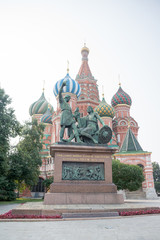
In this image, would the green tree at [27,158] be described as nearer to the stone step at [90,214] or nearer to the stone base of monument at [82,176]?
the stone base of monument at [82,176]

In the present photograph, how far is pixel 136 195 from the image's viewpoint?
3145cm

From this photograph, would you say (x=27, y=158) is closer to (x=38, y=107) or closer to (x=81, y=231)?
(x=81, y=231)

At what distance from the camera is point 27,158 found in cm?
2297

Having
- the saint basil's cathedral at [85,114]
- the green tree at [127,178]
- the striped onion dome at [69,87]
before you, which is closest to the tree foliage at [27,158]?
the green tree at [127,178]

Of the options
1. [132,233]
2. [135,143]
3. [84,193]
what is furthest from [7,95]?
[135,143]

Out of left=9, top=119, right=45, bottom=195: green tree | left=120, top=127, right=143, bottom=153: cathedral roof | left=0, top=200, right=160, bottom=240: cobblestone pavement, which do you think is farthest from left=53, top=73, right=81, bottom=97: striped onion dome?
left=0, top=200, right=160, bottom=240: cobblestone pavement

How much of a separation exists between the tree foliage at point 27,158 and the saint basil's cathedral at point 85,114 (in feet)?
37.2

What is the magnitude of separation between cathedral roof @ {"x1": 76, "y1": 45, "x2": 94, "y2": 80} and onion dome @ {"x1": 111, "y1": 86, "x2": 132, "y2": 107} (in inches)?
324

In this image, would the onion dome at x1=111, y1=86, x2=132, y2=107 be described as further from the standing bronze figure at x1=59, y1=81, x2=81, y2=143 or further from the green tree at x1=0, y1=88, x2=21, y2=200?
the standing bronze figure at x1=59, y1=81, x2=81, y2=143

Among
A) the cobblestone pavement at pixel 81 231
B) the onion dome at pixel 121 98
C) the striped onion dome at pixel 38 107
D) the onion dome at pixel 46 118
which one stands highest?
the onion dome at pixel 121 98

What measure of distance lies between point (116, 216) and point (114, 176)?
18.7 meters

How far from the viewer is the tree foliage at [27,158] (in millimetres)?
21891

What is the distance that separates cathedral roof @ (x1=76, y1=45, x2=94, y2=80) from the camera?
54688 millimetres

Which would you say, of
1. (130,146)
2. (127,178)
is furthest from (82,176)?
(130,146)
